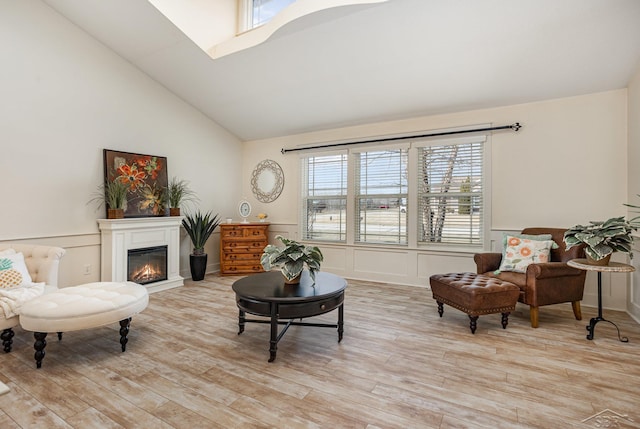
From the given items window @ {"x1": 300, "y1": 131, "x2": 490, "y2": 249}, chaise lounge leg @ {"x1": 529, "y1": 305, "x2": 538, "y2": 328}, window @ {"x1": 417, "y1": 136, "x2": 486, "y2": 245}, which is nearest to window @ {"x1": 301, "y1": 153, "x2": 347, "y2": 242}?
window @ {"x1": 300, "y1": 131, "x2": 490, "y2": 249}

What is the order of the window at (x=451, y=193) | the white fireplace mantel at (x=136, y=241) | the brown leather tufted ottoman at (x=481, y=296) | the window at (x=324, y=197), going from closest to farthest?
the brown leather tufted ottoman at (x=481, y=296)
the white fireplace mantel at (x=136, y=241)
the window at (x=451, y=193)
the window at (x=324, y=197)

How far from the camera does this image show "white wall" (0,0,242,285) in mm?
3271

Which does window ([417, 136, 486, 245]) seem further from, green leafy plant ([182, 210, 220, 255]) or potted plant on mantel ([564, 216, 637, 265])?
green leafy plant ([182, 210, 220, 255])

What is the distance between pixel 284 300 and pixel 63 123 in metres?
3.44

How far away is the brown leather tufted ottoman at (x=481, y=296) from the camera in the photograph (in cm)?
283

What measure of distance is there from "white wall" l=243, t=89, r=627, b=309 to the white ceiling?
18cm

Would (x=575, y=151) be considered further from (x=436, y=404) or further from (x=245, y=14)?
(x=245, y=14)

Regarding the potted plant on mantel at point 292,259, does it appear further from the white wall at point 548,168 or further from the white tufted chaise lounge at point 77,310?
the white wall at point 548,168

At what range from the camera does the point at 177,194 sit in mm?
4707

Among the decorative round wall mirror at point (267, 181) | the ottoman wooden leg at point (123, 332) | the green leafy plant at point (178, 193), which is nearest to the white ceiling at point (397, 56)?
the decorative round wall mirror at point (267, 181)

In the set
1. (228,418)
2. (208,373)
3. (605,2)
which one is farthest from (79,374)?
(605,2)

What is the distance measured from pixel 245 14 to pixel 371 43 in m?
2.15

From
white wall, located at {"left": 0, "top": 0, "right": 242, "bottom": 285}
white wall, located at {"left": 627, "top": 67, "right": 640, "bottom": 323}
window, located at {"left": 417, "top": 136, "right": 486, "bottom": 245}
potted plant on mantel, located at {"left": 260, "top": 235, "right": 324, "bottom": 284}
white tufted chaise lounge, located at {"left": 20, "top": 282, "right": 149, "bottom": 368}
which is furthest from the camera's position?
window, located at {"left": 417, "top": 136, "right": 486, "bottom": 245}

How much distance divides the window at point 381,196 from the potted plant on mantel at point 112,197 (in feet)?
10.9
